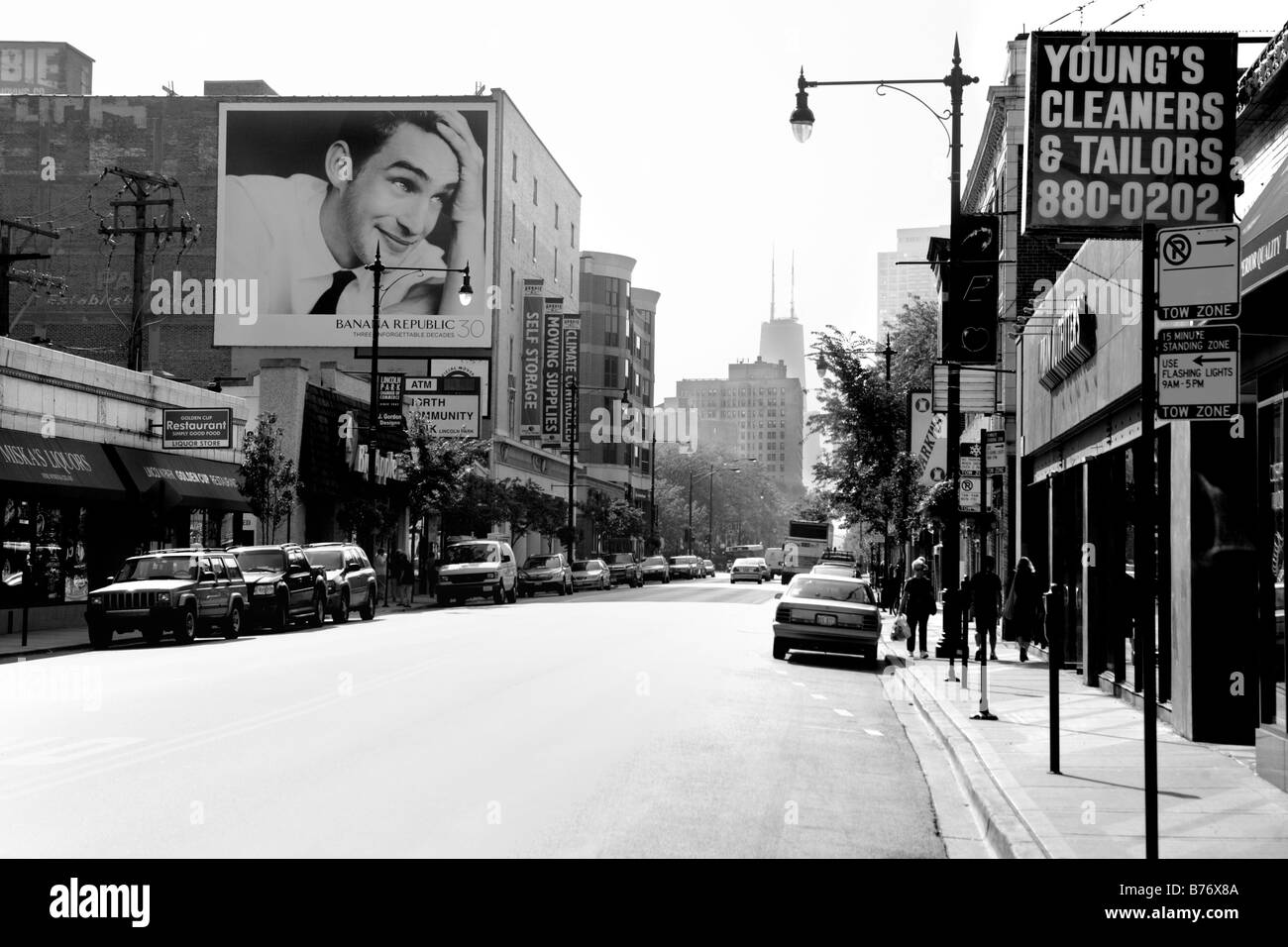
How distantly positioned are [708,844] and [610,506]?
8597cm

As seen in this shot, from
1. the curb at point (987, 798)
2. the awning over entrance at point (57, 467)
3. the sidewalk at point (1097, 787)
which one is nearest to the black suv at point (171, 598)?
the awning over entrance at point (57, 467)

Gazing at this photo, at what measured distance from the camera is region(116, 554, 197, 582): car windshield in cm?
2755

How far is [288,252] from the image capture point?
69062 millimetres

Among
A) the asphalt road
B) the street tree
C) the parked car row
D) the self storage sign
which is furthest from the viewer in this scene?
the street tree

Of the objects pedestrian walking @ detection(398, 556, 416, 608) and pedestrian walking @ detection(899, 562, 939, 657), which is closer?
pedestrian walking @ detection(899, 562, 939, 657)

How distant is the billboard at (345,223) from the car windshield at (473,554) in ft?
79.8

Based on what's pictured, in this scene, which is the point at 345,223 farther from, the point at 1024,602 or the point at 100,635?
the point at 1024,602

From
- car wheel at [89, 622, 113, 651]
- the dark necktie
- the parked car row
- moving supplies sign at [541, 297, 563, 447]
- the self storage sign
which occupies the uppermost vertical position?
the dark necktie

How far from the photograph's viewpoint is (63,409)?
3238 cm

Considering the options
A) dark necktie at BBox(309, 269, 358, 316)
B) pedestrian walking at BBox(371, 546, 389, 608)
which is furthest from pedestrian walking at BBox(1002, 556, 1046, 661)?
dark necktie at BBox(309, 269, 358, 316)

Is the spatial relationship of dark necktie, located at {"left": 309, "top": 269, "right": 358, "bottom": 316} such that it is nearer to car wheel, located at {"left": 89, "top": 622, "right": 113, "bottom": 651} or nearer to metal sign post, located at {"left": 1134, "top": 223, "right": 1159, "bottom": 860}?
car wheel, located at {"left": 89, "top": 622, "right": 113, "bottom": 651}

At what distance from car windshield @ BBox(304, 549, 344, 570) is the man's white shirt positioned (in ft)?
110

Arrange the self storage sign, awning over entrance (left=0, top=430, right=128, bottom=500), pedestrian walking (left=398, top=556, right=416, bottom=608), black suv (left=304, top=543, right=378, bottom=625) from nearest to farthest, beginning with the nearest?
the self storage sign → awning over entrance (left=0, top=430, right=128, bottom=500) → black suv (left=304, top=543, right=378, bottom=625) → pedestrian walking (left=398, top=556, right=416, bottom=608)
